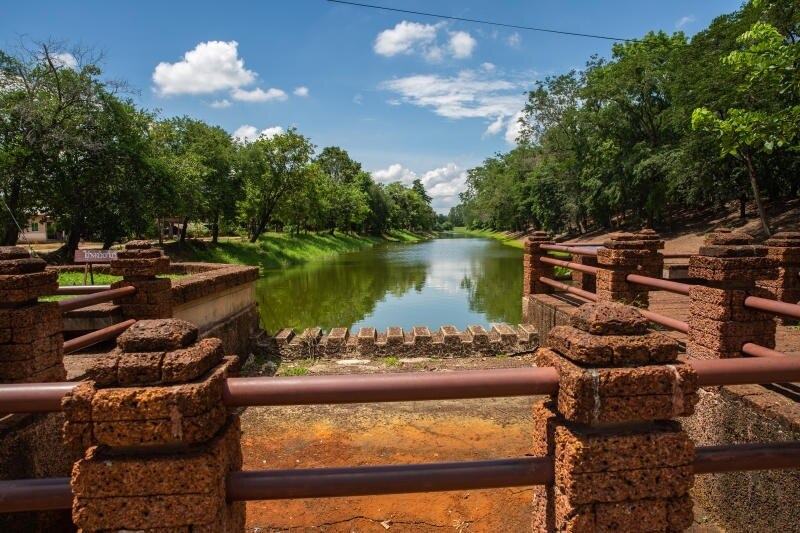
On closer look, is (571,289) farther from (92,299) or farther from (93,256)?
(93,256)

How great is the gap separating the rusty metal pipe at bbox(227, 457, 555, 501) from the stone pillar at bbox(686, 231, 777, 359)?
237 cm

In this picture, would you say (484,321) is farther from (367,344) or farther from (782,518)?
(782,518)

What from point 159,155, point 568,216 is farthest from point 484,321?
point 568,216

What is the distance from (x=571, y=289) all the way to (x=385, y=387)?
17.1 feet

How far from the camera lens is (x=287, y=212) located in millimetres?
34781

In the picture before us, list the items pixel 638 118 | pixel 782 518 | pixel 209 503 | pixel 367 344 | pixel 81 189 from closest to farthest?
pixel 209 503
pixel 782 518
pixel 367 344
pixel 81 189
pixel 638 118

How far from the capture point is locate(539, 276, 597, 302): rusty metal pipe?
5.68 m

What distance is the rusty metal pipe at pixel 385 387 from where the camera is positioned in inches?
64.5

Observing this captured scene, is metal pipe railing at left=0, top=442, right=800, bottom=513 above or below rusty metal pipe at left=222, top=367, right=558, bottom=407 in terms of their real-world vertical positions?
below

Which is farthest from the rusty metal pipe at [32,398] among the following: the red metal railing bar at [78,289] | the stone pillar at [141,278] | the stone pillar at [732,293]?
the stone pillar at [732,293]

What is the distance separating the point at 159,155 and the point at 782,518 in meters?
24.5

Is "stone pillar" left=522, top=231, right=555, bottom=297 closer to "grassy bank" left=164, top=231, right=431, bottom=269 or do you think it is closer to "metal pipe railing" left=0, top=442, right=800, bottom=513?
"metal pipe railing" left=0, top=442, right=800, bottom=513

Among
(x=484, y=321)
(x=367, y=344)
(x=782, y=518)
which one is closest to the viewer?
(x=782, y=518)

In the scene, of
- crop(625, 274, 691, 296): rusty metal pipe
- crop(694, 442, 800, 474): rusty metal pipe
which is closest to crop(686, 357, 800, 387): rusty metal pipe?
crop(694, 442, 800, 474): rusty metal pipe
